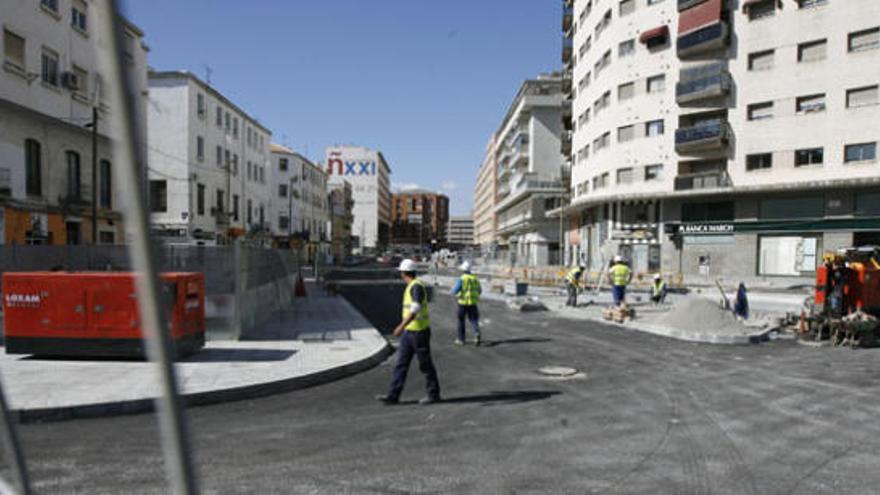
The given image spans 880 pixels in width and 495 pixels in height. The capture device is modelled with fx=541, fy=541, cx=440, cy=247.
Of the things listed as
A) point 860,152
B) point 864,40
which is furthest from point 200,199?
point 864,40

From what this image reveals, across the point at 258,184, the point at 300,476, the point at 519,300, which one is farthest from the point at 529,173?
the point at 300,476

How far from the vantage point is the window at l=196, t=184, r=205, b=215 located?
40219mm

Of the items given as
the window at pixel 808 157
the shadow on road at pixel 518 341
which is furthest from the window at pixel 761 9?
the shadow on road at pixel 518 341

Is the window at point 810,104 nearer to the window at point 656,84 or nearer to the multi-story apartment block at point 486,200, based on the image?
the window at point 656,84

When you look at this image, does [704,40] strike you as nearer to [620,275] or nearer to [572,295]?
[572,295]

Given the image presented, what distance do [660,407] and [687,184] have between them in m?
34.0

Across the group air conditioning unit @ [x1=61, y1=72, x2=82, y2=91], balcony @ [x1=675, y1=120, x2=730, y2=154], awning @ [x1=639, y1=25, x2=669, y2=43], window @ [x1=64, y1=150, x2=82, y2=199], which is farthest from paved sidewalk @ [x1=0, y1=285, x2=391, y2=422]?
awning @ [x1=639, y1=25, x2=669, y2=43]

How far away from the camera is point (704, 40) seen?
35.6 metres

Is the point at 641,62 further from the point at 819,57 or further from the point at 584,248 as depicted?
the point at 584,248

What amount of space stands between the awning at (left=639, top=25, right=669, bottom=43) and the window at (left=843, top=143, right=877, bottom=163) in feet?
44.9

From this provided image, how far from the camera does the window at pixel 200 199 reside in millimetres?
40219

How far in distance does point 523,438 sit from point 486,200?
114874mm

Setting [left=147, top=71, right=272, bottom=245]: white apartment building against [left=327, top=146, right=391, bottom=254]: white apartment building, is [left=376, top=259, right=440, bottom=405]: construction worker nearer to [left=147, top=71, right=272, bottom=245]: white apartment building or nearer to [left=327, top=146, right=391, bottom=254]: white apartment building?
[left=147, top=71, right=272, bottom=245]: white apartment building

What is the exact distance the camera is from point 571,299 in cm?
1936
